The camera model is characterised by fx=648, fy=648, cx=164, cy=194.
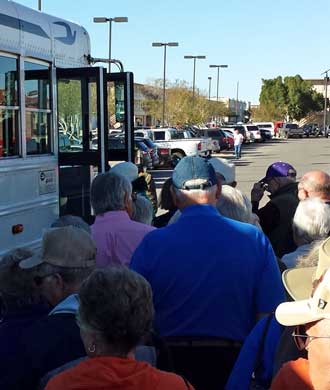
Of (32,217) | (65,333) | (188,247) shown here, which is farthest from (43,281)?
(32,217)

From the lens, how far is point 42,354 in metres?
2.35

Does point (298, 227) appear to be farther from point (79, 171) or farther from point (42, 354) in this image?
point (79, 171)

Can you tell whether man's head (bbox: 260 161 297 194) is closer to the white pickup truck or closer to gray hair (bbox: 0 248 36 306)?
gray hair (bbox: 0 248 36 306)

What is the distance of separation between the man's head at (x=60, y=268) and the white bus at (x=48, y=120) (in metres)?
3.31

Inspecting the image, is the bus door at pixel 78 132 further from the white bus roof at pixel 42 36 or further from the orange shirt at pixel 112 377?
the orange shirt at pixel 112 377

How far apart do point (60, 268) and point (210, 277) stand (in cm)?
67

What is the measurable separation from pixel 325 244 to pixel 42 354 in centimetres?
109

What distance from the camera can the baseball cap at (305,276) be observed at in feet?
6.97

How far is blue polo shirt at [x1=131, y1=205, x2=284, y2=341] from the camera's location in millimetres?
2906

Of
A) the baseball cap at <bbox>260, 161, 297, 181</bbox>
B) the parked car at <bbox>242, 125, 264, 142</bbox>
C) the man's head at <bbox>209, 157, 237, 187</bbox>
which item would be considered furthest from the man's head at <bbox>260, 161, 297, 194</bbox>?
the parked car at <bbox>242, 125, 264, 142</bbox>

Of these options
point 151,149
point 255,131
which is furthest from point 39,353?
point 255,131

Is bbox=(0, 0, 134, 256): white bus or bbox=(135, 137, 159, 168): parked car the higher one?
bbox=(0, 0, 134, 256): white bus

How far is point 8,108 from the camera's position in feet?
20.2

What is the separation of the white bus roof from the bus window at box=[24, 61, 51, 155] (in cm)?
16
